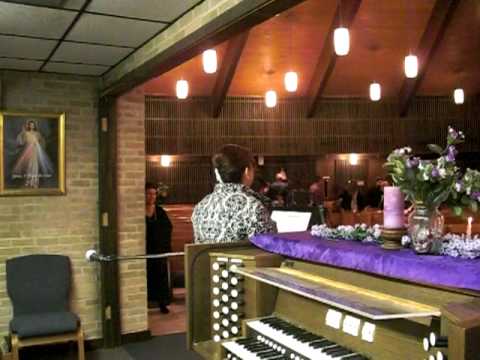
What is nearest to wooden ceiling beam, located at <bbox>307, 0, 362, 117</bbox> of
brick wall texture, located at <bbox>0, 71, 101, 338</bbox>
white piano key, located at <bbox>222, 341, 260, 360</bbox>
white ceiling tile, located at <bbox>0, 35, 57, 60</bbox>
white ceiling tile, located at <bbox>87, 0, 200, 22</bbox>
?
brick wall texture, located at <bbox>0, 71, 101, 338</bbox>

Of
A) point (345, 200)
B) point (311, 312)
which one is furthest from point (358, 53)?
point (311, 312)

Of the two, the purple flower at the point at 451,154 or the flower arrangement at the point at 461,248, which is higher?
the purple flower at the point at 451,154

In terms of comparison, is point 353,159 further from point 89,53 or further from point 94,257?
point 89,53

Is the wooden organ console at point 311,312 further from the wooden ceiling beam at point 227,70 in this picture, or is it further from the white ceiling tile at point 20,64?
the wooden ceiling beam at point 227,70

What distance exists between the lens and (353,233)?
2.81 m

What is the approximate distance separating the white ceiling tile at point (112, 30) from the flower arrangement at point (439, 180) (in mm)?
2375

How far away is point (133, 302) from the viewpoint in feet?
19.4

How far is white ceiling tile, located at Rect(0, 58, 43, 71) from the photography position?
511 centimetres

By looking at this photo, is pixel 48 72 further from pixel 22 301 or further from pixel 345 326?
pixel 345 326

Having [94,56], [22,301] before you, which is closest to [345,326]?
[94,56]

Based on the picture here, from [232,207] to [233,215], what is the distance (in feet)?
0.20

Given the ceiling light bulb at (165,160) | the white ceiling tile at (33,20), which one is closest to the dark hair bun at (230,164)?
the white ceiling tile at (33,20)

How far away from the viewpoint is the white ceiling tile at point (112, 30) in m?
3.91

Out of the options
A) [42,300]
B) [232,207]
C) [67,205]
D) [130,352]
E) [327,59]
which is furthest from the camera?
[327,59]
